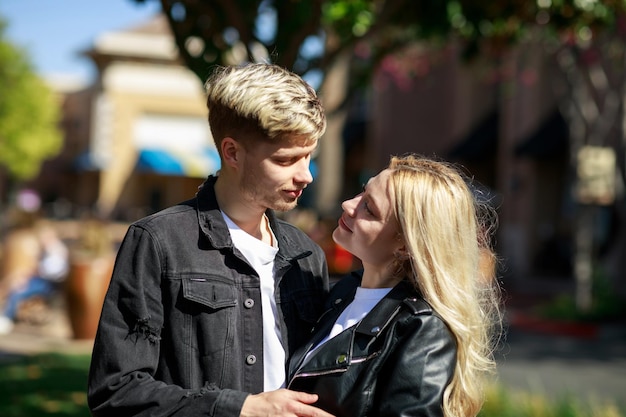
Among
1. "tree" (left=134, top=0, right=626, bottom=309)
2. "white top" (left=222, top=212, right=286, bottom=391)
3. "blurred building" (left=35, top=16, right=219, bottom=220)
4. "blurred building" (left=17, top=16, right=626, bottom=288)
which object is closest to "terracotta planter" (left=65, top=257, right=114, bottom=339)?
"blurred building" (left=17, top=16, right=626, bottom=288)

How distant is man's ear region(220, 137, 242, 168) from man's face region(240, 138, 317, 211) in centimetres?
2

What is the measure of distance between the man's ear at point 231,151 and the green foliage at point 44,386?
15.9 ft

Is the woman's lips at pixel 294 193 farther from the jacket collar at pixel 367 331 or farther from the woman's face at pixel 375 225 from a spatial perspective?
the jacket collar at pixel 367 331

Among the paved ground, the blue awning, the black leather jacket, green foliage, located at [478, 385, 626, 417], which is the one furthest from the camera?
the blue awning

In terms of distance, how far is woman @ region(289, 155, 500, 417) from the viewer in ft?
7.06

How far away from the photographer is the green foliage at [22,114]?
39.6 meters

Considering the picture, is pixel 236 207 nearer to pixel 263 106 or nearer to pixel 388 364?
pixel 263 106

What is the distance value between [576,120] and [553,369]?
6.94 metres

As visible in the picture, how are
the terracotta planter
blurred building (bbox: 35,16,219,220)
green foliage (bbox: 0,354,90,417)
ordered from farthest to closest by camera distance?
1. blurred building (bbox: 35,16,219,220)
2. the terracotta planter
3. green foliage (bbox: 0,354,90,417)

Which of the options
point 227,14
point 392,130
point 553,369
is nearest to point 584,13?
point 227,14

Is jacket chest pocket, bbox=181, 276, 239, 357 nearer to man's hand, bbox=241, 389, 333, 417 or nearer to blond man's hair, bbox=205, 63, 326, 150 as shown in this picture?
man's hand, bbox=241, 389, 333, 417

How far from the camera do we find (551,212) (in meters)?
21.2

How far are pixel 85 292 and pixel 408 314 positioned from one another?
8.86 m

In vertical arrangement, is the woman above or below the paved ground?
above
